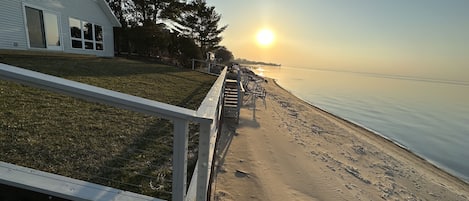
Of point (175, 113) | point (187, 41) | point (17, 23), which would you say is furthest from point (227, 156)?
point (187, 41)

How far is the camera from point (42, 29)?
39.2ft

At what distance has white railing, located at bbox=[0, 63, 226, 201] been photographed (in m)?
1.41

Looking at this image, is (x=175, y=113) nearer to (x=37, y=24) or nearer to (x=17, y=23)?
(x=17, y=23)

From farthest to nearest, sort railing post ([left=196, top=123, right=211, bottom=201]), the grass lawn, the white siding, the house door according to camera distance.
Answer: the house door → the white siding → the grass lawn → railing post ([left=196, top=123, right=211, bottom=201])

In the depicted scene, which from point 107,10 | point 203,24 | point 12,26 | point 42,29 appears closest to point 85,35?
point 107,10

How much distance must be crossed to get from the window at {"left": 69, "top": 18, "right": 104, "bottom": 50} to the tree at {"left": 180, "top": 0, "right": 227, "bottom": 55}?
1439cm

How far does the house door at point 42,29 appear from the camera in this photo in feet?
36.7

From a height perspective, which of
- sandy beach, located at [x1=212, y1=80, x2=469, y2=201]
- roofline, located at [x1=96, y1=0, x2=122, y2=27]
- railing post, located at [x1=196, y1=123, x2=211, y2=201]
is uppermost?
roofline, located at [x1=96, y1=0, x2=122, y2=27]

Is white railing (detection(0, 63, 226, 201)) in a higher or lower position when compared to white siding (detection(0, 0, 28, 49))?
lower

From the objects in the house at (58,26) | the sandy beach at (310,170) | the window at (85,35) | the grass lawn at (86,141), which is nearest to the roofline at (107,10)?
the house at (58,26)

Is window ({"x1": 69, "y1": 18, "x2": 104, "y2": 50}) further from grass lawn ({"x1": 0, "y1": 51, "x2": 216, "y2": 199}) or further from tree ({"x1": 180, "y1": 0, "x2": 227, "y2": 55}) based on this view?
tree ({"x1": 180, "y1": 0, "x2": 227, "y2": 55})

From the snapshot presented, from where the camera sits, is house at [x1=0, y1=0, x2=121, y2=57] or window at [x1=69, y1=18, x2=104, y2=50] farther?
window at [x1=69, y1=18, x2=104, y2=50]

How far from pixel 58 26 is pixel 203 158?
588 inches

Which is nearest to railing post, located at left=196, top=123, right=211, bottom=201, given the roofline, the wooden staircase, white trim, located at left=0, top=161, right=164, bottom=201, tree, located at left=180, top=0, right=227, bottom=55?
white trim, located at left=0, top=161, right=164, bottom=201
